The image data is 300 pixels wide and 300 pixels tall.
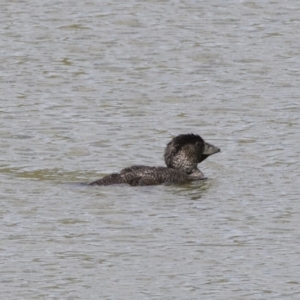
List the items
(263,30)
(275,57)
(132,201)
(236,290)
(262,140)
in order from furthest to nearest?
(263,30), (275,57), (262,140), (132,201), (236,290)

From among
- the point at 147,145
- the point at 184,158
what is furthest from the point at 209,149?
the point at 147,145

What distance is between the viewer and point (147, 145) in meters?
17.0

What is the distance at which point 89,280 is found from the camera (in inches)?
438

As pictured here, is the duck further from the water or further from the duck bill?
the water

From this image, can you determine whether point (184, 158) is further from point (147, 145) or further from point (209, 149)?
point (147, 145)

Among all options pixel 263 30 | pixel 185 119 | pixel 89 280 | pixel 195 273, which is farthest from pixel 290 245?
pixel 263 30

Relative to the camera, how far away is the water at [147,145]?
1145 centimetres

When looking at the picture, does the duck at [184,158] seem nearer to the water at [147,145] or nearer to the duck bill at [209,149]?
the duck bill at [209,149]

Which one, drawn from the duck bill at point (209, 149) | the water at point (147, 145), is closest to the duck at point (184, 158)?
the duck bill at point (209, 149)

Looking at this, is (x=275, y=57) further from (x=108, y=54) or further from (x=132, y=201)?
(x=132, y=201)

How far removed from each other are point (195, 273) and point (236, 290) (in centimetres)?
54

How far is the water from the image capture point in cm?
1145

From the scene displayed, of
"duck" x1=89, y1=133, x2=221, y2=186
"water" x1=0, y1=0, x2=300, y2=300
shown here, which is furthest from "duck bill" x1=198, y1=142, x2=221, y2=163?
"water" x1=0, y1=0, x2=300, y2=300

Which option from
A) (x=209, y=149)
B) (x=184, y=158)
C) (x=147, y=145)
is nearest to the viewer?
(x=184, y=158)
